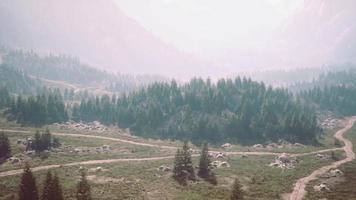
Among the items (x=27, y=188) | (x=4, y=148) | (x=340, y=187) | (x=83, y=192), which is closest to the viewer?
(x=83, y=192)

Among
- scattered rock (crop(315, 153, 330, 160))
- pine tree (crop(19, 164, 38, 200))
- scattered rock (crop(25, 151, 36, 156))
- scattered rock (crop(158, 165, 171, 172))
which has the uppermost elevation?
scattered rock (crop(315, 153, 330, 160))

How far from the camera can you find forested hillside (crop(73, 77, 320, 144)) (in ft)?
497

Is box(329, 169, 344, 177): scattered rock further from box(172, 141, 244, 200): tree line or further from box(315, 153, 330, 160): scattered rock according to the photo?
box(172, 141, 244, 200): tree line

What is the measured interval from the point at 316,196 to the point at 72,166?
59942 mm

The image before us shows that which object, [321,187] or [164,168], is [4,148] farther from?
[321,187]

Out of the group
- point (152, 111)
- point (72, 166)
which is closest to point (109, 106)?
point (152, 111)

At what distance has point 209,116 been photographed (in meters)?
166

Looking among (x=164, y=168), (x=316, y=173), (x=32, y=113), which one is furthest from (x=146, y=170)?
(x=32, y=113)

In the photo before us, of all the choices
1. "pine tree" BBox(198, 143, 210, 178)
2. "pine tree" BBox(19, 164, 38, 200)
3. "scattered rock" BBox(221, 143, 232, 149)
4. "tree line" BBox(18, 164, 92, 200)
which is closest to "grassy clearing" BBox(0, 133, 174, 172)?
"scattered rock" BBox(221, 143, 232, 149)

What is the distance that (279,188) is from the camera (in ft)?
284

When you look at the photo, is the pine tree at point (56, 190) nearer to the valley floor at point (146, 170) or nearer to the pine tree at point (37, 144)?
the valley floor at point (146, 170)

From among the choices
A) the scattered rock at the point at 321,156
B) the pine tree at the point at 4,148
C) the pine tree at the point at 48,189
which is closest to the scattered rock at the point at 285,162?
the scattered rock at the point at 321,156

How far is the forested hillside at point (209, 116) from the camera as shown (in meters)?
152

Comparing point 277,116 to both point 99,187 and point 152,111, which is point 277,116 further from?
point 99,187
